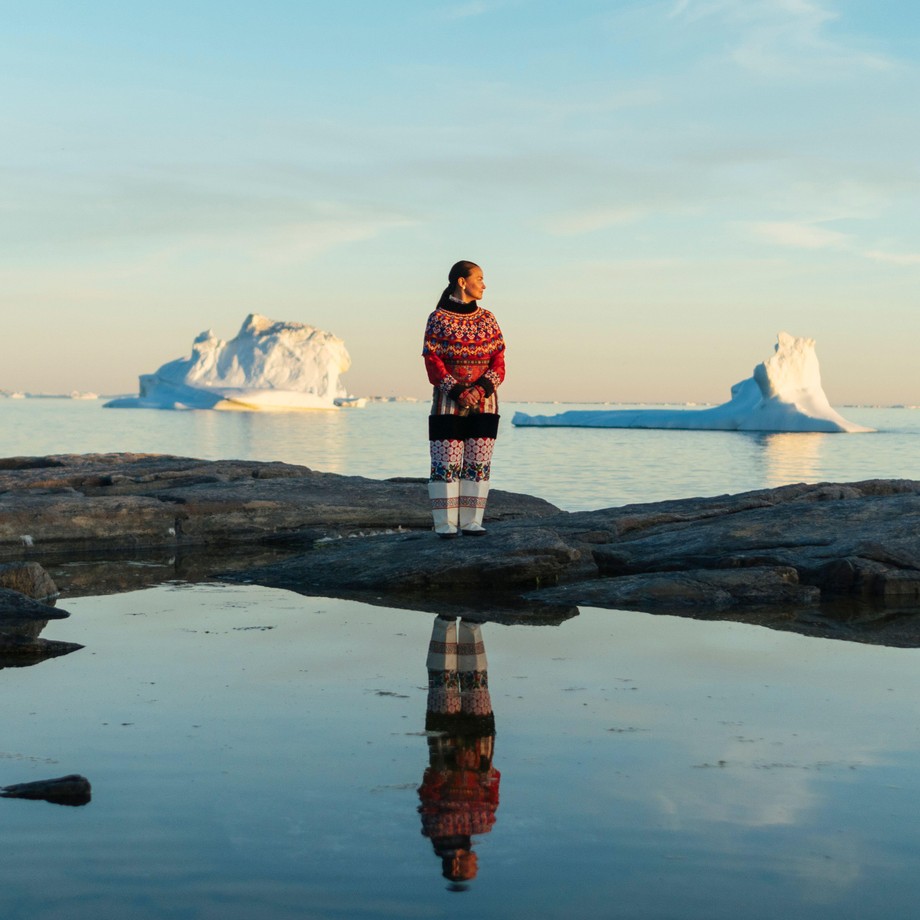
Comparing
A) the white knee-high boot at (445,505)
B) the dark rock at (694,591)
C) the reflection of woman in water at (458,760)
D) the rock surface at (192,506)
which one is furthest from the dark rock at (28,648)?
the rock surface at (192,506)

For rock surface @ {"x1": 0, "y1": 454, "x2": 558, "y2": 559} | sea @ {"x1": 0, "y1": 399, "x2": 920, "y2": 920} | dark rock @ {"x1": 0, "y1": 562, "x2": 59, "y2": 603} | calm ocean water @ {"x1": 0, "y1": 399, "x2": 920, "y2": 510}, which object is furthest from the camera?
calm ocean water @ {"x1": 0, "y1": 399, "x2": 920, "y2": 510}

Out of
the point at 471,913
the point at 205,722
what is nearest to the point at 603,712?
the point at 205,722

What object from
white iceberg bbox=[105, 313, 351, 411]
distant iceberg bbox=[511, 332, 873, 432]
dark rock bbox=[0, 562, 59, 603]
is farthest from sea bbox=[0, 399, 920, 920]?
white iceberg bbox=[105, 313, 351, 411]

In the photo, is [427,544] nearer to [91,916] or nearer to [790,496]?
[790,496]

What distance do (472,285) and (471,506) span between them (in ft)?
5.95

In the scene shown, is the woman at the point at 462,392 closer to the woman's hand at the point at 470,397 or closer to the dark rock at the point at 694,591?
the woman's hand at the point at 470,397

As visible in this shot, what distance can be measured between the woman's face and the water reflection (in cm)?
1725

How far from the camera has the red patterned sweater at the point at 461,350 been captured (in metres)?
8.50

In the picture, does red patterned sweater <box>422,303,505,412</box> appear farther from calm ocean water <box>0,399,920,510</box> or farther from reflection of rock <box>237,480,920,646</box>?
calm ocean water <box>0,399,920,510</box>

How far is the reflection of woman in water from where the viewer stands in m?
3.05

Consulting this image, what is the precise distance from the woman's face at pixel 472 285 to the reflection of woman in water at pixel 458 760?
347 centimetres

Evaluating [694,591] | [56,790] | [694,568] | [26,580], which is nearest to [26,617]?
[26,580]

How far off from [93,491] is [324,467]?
28.7 metres

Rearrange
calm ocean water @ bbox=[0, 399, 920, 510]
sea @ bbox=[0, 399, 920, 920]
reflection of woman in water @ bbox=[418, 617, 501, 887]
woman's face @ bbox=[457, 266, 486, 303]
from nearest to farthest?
sea @ bbox=[0, 399, 920, 920] < reflection of woman in water @ bbox=[418, 617, 501, 887] < woman's face @ bbox=[457, 266, 486, 303] < calm ocean water @ bbox=[0, 399, 920, 510]
